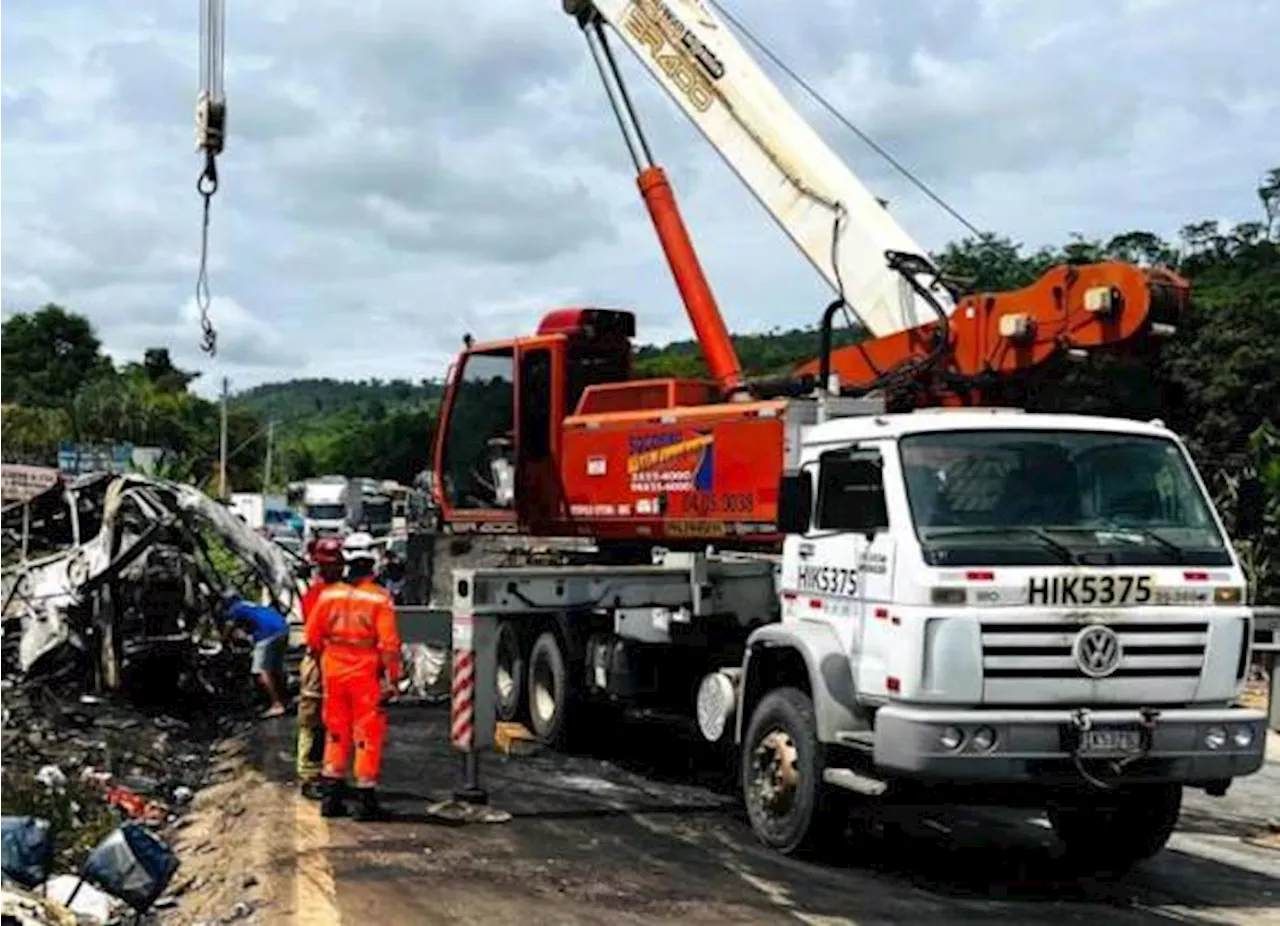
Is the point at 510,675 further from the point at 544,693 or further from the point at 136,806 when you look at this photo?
the point at 136,806

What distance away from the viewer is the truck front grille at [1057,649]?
7.77 meters

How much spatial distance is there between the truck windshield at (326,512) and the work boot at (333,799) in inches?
1734

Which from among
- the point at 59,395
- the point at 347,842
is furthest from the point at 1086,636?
the point at 59,395

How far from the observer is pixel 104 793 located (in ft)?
36.1

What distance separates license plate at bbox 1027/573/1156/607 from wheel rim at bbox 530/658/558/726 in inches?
239

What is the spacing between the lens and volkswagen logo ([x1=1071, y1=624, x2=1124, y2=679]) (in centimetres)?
781

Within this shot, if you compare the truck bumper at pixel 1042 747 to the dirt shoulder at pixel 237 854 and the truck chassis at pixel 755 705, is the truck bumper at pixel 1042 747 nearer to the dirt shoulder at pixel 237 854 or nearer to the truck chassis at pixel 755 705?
the truck chassis at pixel 755 705

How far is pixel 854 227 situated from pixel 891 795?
547cm

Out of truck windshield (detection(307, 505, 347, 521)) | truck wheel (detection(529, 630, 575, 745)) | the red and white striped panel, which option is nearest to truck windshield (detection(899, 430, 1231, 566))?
the red and white striped panel

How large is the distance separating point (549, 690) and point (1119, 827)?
18.3ft

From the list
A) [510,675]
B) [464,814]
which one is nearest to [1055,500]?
[464,814]

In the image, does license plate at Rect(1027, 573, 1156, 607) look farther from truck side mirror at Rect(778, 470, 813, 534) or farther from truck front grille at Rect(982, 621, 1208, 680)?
truck side mirror at Rect(778, 470, 813, 534)

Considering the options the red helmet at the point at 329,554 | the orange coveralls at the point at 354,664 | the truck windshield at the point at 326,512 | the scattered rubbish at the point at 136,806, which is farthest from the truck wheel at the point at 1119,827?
the truck windshield at the point at 326,512

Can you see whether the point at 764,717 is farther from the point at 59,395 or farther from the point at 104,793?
the point at 59,395
